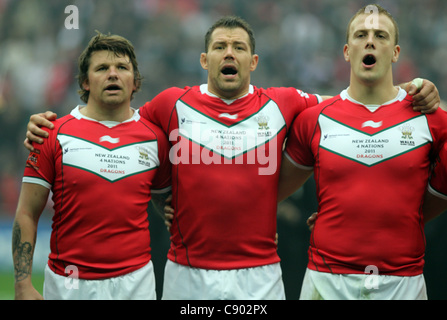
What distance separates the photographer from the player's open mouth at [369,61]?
3867mm

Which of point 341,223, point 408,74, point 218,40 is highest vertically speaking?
point 408,74

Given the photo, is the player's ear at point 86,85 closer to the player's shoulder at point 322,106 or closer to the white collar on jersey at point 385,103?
the player's shoulder at point 322,106

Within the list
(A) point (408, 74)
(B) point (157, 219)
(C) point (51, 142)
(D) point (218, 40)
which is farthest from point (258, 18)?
(C) point (51, 142)

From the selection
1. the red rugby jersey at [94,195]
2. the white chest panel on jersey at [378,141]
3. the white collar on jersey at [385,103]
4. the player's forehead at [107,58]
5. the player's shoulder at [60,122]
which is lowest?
the red rugby jersey at [94,195]

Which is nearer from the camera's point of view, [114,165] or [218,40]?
[114,165]

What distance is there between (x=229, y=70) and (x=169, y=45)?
6.04 m

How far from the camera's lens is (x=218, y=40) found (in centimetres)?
411

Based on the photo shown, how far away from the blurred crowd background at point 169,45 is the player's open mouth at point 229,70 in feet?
14.7

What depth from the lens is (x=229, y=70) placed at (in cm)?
412

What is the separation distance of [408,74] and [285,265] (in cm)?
484

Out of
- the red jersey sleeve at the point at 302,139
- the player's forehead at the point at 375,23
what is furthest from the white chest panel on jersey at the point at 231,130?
the player's forehead at the point at 375,23

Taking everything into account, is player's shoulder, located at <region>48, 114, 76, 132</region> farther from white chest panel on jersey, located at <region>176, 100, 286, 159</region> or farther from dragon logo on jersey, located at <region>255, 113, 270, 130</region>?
dragon logo on jersey, located at <region>255, 113, 270, 130</region>

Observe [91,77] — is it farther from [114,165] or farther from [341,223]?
[341,223]

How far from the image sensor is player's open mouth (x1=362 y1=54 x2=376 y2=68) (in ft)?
12.7
